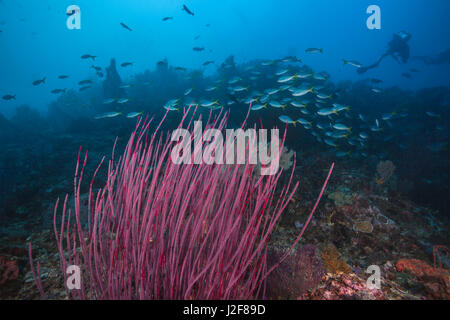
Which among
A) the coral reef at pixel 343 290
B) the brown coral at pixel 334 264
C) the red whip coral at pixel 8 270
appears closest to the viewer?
the coral reef at pixel 343 290

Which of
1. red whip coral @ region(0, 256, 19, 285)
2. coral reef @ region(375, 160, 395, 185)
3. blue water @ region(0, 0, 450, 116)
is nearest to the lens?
red whip coral @ region(0, 256, 19, 285)

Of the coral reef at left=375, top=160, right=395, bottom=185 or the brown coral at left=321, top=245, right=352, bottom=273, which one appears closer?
the brown coral at left=321, top=245, right=352, bottom=273

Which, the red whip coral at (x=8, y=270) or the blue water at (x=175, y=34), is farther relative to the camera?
the blue water at (x=175, y=34)

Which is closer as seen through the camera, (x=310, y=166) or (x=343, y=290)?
(x=343, y=290)

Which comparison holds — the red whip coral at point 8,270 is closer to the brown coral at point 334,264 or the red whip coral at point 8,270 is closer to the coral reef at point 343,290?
the coral reef at point 343,290

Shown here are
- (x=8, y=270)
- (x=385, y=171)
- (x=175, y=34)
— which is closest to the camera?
(x=8, y=270)

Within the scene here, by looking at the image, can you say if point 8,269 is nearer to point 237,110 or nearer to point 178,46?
point 237,110

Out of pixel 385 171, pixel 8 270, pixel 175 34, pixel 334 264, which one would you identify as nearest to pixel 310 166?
pixel 385 171

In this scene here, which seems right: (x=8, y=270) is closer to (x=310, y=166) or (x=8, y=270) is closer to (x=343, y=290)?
(x=343, y=290)

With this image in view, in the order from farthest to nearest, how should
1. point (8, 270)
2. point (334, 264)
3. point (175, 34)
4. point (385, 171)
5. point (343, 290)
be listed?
1. point (175, 34)
2. point (385, 171)
3. point (334, 264)
4. point (8, 270)
5. point (343, 290)

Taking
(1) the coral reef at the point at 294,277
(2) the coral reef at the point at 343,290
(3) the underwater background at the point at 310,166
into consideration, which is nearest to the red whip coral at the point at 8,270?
(3) the underwater background at the point at 310,166

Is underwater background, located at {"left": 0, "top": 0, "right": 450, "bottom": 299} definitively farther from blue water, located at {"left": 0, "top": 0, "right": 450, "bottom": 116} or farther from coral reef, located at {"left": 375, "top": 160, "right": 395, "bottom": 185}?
blue water, located at {"left": 0, "top": 0, "right": 450, "bottom": 116}

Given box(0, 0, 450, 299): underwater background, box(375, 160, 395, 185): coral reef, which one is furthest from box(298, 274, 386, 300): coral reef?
→ box(375, 160, 395, 185): coral reef
